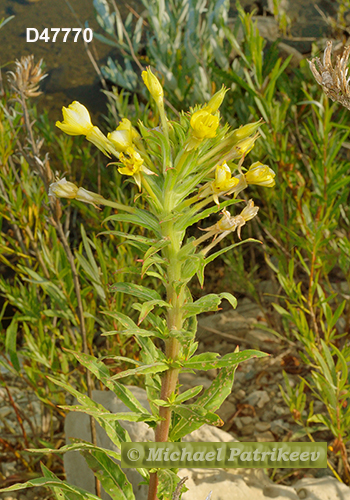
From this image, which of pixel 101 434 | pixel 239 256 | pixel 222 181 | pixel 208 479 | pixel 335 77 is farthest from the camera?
pixel 239 256

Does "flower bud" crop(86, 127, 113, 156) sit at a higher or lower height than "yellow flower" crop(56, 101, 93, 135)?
lower

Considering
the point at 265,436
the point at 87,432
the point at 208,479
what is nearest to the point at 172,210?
the point at 208,479

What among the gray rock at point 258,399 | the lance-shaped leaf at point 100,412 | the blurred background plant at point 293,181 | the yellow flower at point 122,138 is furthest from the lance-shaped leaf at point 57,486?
the gray rock at point 258,399

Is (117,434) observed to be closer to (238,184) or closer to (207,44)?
Answer: (238,184)

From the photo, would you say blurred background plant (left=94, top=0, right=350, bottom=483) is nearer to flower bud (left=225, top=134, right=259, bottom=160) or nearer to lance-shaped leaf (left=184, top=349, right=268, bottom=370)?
lance-shaped leaf (left=184, top=349, right=268, bottom=370)

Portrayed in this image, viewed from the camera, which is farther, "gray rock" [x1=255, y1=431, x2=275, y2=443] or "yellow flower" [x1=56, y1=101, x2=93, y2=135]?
"gray rock" [x1=255, y1=431, x2=275, y2=443]

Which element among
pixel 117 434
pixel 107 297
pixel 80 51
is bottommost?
pixel 117 434

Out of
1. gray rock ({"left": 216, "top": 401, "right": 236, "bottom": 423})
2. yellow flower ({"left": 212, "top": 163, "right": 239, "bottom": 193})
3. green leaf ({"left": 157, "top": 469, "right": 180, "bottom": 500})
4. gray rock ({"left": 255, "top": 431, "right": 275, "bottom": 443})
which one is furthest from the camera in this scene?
gray rock ({"left": 216, "top": 401, "right": 236, "bottom": 423})

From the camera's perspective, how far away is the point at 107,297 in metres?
1.59

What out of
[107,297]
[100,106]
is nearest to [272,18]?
[100,106]

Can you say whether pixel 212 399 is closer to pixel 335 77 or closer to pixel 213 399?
pixel 213 399

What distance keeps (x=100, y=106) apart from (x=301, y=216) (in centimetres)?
221

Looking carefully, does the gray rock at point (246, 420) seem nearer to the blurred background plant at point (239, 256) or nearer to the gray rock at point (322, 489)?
the blurred background plant at point (239, 256)

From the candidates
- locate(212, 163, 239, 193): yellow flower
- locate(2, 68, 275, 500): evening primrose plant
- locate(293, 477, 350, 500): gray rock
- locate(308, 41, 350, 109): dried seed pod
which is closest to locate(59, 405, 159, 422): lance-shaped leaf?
locate(2, 68, 275, 500): evening primrose plant
